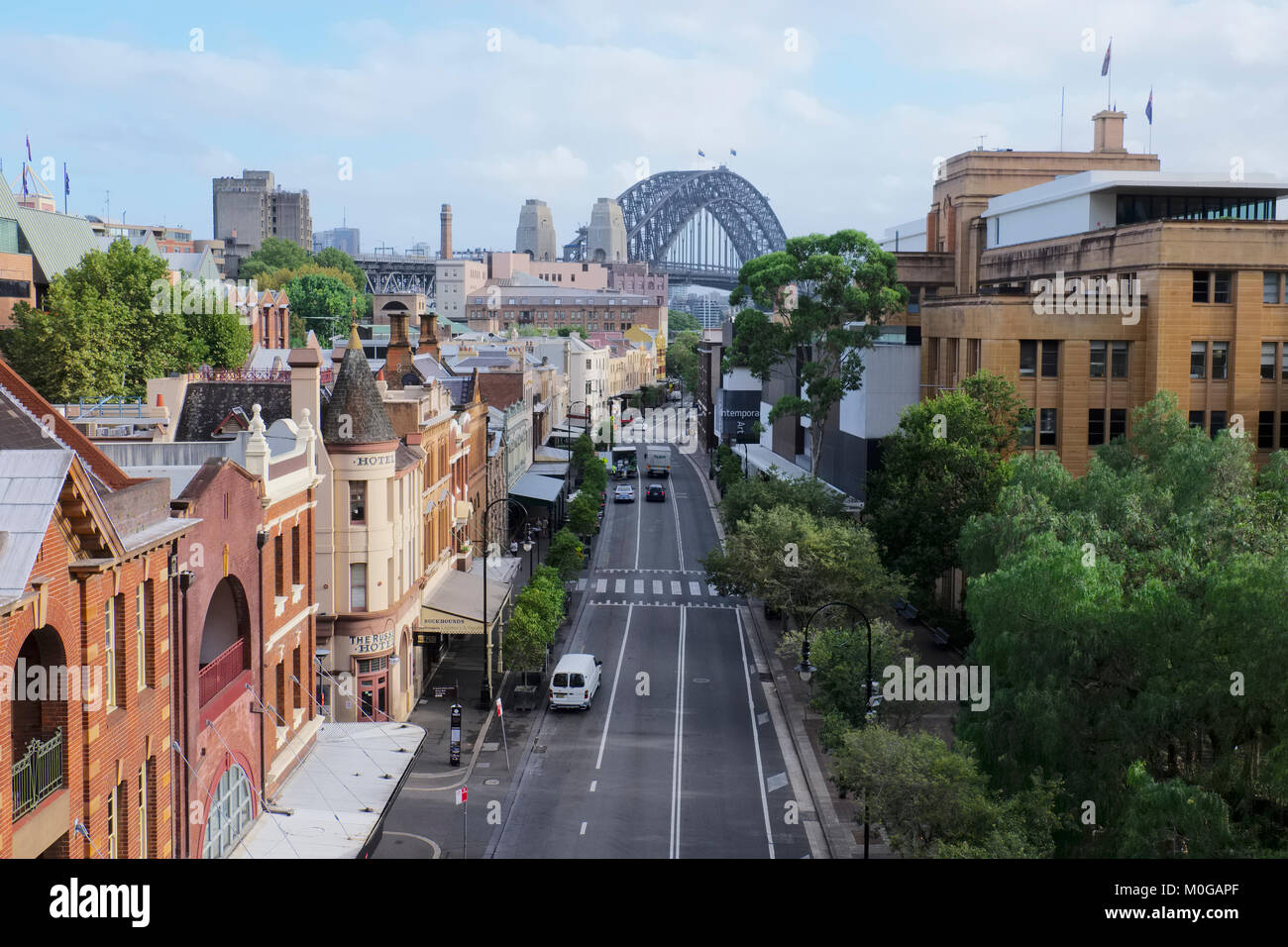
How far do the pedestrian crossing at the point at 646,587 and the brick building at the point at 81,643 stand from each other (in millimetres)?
47965

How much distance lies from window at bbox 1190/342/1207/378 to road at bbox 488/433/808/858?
75.1 ft

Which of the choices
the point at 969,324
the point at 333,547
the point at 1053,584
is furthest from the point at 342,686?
the point at 969,324

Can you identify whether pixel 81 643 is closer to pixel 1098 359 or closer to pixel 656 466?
pixel 1098 359

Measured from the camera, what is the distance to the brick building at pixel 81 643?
1544 cm

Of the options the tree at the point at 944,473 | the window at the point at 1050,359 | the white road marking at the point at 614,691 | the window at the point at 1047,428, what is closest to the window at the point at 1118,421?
the window at the point at 1047,428

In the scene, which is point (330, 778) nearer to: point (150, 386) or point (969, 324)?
point (150, 386)

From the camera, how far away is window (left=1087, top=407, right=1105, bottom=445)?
59.8 meters

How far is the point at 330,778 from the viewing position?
95.0 ft

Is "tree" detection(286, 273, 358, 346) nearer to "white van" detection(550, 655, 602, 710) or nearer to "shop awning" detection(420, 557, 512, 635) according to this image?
"shop awning" detection(420, 557, 512, 635)

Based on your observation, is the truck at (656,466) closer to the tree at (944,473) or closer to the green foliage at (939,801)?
the tree at (944,473)

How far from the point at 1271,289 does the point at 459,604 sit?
121 ft

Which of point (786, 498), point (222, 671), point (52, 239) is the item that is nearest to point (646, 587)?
point (786, 498)

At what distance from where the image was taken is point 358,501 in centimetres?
4312

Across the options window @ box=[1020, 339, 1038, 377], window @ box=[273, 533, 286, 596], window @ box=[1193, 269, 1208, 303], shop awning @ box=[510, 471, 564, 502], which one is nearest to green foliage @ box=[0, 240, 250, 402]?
shop awning @ box=[510, 471, 564, 502]
